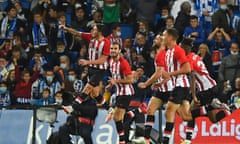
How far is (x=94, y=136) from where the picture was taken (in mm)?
19188

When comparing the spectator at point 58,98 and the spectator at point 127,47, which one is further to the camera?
the spectator at point 127,47

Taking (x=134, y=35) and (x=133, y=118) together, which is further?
(x=134, y=35)

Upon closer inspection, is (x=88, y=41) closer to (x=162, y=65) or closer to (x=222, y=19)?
(x=222, y=19)

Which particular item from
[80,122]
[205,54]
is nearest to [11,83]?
[205,54]

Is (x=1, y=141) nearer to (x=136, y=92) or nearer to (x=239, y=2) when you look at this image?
(x=136, y=92)

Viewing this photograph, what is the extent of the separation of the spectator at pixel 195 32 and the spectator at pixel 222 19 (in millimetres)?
411

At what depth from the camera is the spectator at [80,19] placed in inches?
934

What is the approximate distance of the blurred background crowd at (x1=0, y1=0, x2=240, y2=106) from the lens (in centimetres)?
2183

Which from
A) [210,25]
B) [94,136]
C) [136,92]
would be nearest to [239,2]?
[210,25]

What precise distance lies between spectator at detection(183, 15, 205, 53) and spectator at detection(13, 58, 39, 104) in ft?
11.9

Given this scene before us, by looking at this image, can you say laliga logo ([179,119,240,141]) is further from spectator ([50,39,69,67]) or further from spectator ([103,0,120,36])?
spectator ([103,0,120,36])

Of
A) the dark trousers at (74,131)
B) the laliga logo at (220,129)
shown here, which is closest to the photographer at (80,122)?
the dark trousers at (74,131)

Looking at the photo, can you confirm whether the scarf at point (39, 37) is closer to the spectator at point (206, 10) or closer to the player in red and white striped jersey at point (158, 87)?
the spectator at point (206, 10)

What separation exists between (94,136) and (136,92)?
7.08 feet
